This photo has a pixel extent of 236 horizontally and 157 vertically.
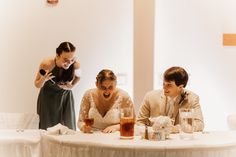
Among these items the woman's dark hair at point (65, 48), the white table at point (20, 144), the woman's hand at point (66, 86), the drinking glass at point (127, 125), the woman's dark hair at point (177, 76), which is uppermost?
the woman's dark hair at point (65, 48)

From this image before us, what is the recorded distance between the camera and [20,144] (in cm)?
333

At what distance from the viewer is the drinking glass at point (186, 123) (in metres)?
2.97

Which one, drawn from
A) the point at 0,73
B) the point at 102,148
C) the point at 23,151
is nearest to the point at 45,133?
the point at 23,151

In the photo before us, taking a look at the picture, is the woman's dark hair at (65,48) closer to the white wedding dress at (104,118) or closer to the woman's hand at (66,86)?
the woman's hand at (66,86)

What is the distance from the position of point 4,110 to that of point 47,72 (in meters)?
0.67

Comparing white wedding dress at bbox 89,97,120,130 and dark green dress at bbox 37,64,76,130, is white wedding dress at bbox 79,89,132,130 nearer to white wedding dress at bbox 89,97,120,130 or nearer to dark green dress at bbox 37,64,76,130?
white wedding dress at bbox 89,97,120,130

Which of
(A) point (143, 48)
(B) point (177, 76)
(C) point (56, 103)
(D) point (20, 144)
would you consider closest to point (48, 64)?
(C) point (56, 103)

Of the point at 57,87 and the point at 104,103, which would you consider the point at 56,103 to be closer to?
the point at 57,87

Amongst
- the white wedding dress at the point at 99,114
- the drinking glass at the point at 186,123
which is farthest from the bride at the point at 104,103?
the drinking glass at the point at 186,123

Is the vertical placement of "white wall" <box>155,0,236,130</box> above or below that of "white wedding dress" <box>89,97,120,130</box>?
above

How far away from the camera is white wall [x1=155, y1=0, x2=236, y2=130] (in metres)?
4.85

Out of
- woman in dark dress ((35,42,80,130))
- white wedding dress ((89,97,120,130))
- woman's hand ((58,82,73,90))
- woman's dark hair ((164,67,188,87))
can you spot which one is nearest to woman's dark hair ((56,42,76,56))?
woman in dark dress ((35,42,80,130))

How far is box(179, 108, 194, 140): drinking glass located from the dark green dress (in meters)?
1.78

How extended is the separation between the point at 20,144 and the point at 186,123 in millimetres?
1262
